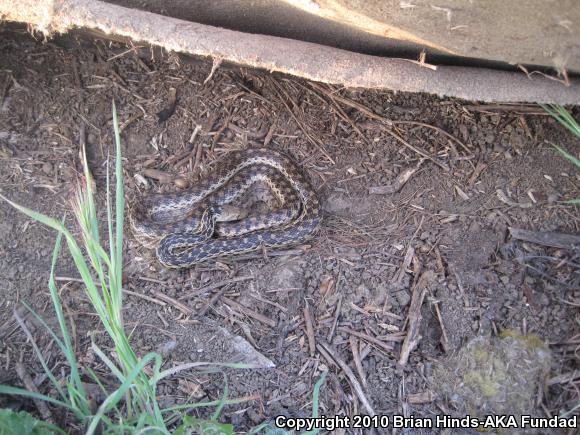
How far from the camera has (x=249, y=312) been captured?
4172mm

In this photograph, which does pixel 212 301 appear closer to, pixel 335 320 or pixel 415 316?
pixel 335 320

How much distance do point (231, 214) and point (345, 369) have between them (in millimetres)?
2000

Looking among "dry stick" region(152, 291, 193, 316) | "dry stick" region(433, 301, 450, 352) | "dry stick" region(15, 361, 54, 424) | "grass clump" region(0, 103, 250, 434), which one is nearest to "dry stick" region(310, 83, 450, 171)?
"dry stick" region(433, 301, 450, 352)

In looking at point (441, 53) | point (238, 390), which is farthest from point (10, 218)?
point (441, 53)

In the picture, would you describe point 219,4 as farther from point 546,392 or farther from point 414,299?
point 546,392

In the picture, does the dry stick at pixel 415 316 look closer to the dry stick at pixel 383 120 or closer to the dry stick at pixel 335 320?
the dry stick at pixel 335 320

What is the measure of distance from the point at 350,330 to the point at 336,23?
2212 millimetres

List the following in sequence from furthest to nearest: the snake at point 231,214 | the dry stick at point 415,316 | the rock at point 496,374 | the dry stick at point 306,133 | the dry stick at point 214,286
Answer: the dry stick at point 306,133
the snake at point 231,214
the dry stick at point 214,286
the dry stick at point 415,316
the rock at point 496,374

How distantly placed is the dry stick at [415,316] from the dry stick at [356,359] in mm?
283

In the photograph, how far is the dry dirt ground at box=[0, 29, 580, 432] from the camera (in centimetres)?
384

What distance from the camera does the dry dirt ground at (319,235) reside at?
3.84m

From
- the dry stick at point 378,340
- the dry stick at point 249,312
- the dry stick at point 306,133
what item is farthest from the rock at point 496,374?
the dry stick at point 306,133

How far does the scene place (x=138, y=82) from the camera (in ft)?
17.4

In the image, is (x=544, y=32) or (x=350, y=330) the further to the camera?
(x=350, y=330)
